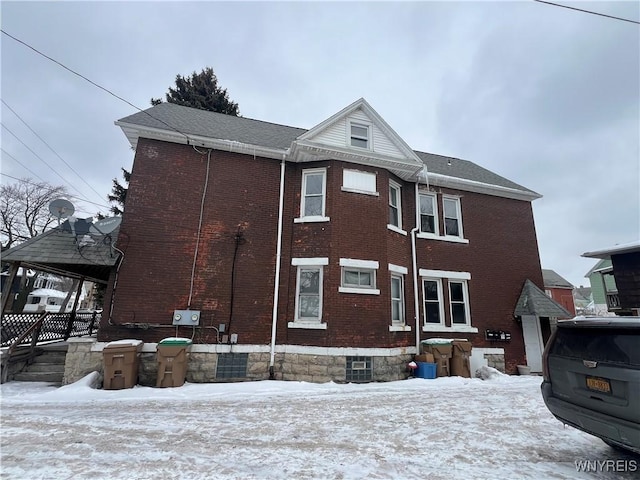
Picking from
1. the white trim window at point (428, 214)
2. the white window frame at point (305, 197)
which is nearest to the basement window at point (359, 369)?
the white window frame at point (305, 197)

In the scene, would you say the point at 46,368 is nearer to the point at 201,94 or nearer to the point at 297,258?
the point at 297,258

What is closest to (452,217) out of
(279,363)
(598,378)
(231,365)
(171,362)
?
(279,363)

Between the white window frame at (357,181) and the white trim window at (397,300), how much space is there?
2.91 metres

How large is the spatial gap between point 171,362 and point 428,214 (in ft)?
32.6

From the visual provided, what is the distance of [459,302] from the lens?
11.6 m

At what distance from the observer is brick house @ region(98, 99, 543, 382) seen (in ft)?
29.0

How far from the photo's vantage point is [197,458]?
3.88m

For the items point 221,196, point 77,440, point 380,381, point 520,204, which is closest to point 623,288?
point 520,204

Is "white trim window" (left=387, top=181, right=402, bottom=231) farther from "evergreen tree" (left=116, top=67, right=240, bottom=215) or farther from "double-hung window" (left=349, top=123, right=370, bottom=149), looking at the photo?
"evergreen tree" (left=116, top=67, right=240, bottom=215)

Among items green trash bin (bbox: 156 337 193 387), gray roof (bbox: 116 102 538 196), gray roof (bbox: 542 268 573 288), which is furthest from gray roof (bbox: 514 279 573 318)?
gray roof (bbox: 542 268 573 288)

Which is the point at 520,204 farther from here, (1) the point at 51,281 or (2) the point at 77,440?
(1) the point at 51,281

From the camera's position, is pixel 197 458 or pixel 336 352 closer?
pixel 197 458

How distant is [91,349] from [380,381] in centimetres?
777

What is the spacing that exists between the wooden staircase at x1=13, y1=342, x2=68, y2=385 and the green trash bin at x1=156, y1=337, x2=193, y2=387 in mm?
2840
